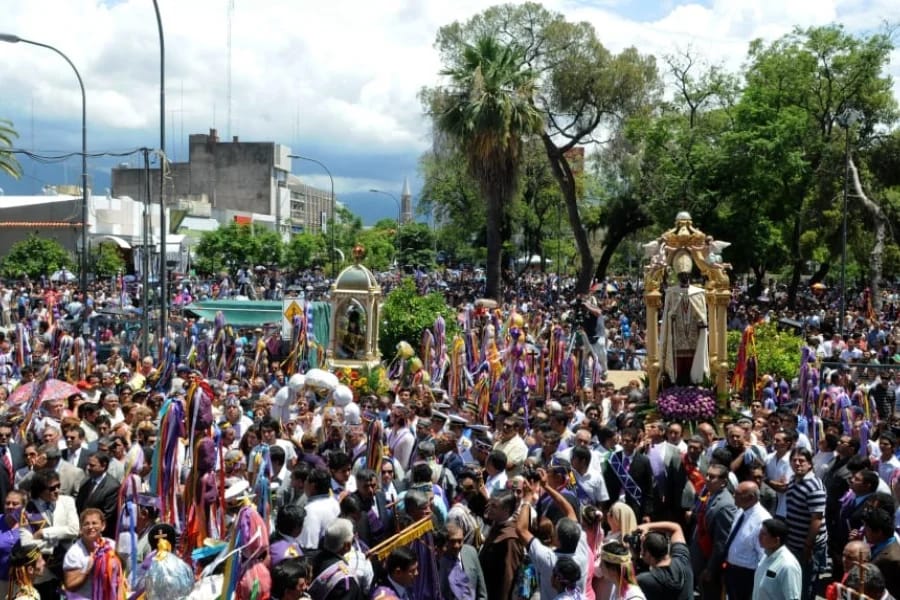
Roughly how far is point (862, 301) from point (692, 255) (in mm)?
18200

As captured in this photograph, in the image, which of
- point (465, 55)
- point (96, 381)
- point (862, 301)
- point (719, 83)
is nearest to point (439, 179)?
point (719, 83)

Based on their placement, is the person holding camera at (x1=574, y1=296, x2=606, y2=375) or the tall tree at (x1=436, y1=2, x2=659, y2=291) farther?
the tall tree at (x1=436, y1=2, x2=659, y2=291)

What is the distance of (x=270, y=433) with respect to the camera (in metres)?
9.10

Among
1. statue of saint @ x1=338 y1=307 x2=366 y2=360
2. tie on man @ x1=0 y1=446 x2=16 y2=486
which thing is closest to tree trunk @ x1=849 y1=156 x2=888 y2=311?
statue of saint @ x1=338 y1=307 x2=366 y2=360

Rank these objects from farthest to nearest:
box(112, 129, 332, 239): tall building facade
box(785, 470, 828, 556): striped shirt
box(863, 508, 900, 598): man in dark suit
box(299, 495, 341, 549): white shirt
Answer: box(112, 129, 332, 239): tall building facade
box(785, 470, 828, 556): striped shirt
box(299, 495, 341, 549): white shirt
box(863, 508, 900, 598): man in dark suit

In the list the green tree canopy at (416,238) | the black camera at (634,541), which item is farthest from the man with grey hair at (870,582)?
the green tree canopy at (416,238)

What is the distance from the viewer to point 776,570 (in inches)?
243

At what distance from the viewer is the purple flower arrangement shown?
15180 millimetres

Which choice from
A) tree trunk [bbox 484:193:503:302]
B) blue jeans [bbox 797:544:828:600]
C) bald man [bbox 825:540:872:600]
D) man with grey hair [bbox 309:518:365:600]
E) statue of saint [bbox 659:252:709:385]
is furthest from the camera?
tree trunk [bbox 484:193:503:302]

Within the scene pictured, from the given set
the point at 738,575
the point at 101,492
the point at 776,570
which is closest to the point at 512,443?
the point at 738,575

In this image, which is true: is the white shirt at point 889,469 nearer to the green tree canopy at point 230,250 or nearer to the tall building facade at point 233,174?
the green tree canopy at point 230,250

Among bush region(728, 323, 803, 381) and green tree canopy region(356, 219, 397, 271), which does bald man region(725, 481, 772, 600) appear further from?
green tree canopy region(356, 219, 397, 271)

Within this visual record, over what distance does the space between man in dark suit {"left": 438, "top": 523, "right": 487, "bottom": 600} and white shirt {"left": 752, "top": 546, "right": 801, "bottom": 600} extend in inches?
68.5

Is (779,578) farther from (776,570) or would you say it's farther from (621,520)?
(621,520)
